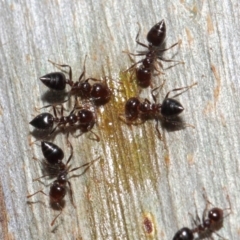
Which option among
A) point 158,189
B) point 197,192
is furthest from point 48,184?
point 197,192

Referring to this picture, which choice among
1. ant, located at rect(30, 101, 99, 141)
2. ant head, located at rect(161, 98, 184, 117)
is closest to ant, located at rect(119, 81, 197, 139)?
ant head, located at rect(161, 98, 184, 117)

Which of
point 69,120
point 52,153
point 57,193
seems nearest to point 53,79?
point 69,120

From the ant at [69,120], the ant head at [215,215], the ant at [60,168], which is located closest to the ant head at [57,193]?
the ant at [60,168]

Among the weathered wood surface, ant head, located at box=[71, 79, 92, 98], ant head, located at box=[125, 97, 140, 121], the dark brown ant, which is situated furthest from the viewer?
ant head, located at box=[71, 79, 92, 98]

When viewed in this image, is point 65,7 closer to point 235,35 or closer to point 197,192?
point 235,35

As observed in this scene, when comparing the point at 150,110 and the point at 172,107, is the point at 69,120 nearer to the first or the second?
the point at 150,110

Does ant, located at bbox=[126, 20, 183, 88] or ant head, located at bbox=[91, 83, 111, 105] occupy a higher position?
ant, located at bbox=[126, 20, 183, 88]

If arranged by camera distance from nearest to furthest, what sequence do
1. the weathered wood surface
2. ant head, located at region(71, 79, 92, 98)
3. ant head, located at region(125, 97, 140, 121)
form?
the weathered wood surface, ant head, located at region(125, 97, 140, 121), ant head, located at region(71, 79, 92, 98)

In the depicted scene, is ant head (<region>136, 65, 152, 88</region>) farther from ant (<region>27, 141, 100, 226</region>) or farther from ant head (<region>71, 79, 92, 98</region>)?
ant (<region>27, 141, 100, 226</region>)
